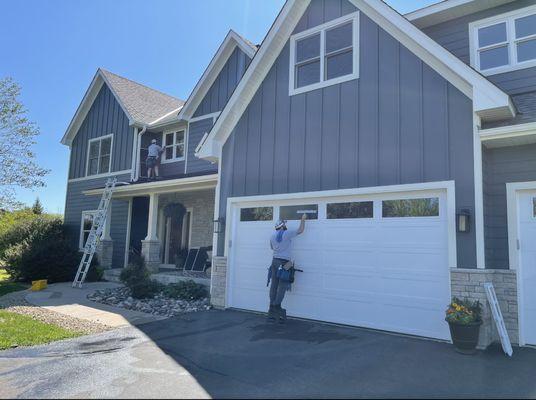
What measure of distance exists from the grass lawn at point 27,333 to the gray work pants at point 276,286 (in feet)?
11.6

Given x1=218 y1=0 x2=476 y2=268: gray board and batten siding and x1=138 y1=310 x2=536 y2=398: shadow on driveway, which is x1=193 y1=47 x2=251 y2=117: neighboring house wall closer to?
x1=218 y1=0 x2=476 y2=268: gray board and batten siding

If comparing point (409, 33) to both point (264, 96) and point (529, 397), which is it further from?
point (529, 397)

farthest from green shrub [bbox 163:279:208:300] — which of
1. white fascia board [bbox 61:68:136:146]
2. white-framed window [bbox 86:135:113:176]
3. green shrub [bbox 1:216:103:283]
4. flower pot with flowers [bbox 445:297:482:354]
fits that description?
white fascia board [bbox 61:68:136:146]

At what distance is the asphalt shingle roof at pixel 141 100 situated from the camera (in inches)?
657

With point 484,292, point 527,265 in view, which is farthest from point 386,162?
point 527,265

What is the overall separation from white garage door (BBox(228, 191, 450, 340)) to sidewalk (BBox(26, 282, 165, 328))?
2263 millimetres

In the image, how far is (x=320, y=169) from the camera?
8008 mm

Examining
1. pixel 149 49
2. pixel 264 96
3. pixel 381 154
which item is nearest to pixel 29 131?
pixel 149 49

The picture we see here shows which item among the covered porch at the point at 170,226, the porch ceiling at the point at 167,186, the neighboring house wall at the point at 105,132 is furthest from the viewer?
the neighboring house wall at the point at 105,132

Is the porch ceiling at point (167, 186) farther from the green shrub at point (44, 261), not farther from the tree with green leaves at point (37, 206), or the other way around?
the tree with green leaves at point (37, 206)

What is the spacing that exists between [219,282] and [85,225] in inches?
427

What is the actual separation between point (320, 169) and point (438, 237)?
259 centimetres

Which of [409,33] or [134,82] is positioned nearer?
[409,33]

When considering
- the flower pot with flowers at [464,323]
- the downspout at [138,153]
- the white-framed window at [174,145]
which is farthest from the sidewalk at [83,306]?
the flower pot with flowers at [464,323]
